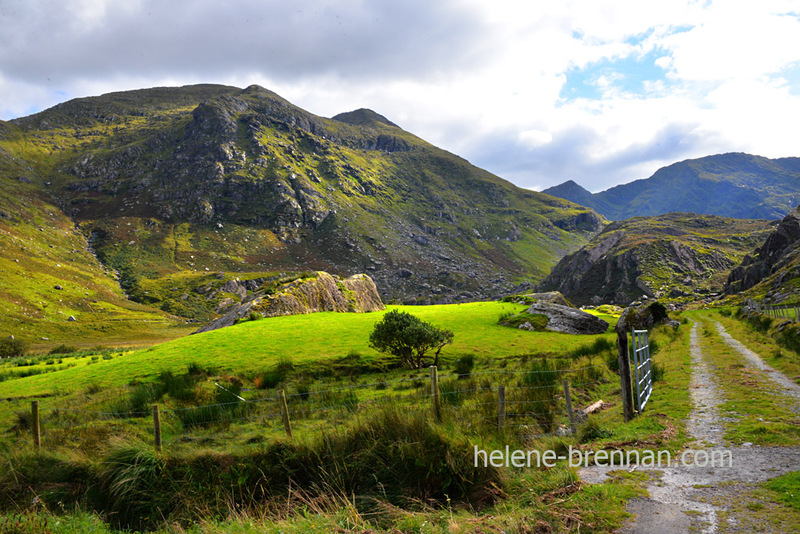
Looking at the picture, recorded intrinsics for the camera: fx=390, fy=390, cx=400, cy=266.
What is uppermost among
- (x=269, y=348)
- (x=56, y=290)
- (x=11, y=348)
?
(x=56, y=290)

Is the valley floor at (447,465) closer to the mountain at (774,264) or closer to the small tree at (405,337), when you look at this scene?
the small tree at (405,337)

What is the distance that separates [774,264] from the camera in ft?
255

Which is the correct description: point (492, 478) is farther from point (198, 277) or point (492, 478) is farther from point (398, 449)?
point (198, 277)

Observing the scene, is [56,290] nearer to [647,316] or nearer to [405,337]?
[405,337]

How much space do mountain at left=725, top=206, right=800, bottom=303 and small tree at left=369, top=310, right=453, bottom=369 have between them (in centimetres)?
6247

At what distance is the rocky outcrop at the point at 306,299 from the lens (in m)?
32.4

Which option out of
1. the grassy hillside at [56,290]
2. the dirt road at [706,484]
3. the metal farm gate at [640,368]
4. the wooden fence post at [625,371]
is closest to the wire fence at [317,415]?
the wooden fence post at [625,371]

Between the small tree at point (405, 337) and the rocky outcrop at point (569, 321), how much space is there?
1558 cm

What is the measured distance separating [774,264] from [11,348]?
12749 centimetres

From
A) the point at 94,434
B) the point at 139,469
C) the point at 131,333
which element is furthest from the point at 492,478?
the point at 131,333

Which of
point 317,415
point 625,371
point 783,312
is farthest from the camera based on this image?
point 783,312

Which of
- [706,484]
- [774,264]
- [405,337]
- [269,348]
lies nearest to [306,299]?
[269,348]

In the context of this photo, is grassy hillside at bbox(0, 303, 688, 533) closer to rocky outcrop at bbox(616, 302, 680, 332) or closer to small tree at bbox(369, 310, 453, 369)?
small tree at bbox(369, 310, 453, 369)

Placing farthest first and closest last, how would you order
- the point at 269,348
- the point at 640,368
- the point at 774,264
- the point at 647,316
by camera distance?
the point at 774,264
the point at 647,316
the point at 269,348
the point at 640,368
